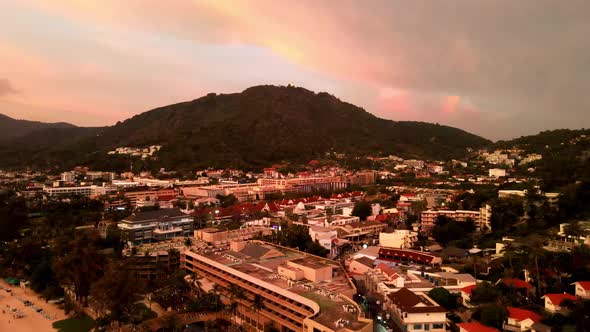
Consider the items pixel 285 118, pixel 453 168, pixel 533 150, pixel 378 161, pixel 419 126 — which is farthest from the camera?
pixel 419 126

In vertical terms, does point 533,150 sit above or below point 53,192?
above

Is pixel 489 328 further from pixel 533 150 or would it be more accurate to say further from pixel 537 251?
pixel 533 150

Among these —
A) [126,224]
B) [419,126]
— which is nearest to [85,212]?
[126,224]

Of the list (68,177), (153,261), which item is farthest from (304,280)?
(68,177)

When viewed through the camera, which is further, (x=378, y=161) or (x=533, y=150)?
(x=378, y=161)

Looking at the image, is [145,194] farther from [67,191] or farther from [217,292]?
[217,292]

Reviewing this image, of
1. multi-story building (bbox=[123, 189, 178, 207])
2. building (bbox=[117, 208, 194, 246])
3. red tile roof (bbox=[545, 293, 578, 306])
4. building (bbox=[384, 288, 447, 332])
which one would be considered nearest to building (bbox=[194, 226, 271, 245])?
building (bbox=[117, 208, 194, 246])

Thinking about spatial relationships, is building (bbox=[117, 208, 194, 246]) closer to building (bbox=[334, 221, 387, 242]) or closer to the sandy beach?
the sandy beach
